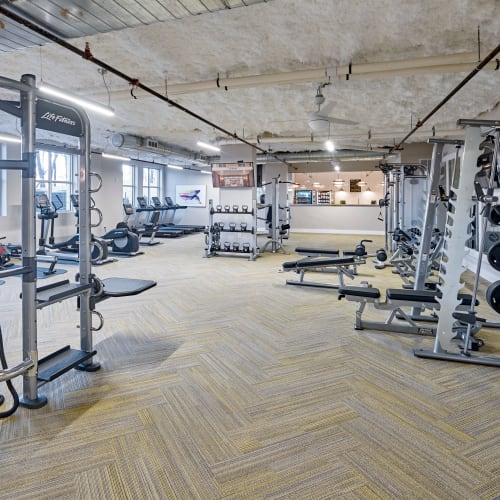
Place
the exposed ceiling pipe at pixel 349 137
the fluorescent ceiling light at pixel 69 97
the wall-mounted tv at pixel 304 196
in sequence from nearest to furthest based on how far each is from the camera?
the fluorescent ceiling light at pixel 69 97 < the exposed ceiling pipe at pixel 349 137 < the wall-mounted tv at pixel 304 196

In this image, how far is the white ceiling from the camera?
2885 mm

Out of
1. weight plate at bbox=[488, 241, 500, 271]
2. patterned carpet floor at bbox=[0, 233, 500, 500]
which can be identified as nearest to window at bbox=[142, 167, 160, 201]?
patterned carpet floor at bbox=[0, 233, 500, 500]

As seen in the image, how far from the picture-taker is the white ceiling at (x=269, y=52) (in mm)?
2885

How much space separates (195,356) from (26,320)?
1384mm

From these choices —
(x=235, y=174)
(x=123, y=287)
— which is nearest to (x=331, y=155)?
(x=235, y=174)

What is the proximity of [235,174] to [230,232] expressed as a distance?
1525 millimetres

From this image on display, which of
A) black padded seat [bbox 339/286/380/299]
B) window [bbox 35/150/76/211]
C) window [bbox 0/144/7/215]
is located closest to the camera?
black padded seat [bbox 339/286/380/299]

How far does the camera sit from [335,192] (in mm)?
19234

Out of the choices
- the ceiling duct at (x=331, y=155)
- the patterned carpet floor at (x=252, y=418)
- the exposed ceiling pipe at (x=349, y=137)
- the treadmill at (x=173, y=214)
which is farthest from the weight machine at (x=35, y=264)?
the treadmill at (x=173, y=214)

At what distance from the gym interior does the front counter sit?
7127 millimetres

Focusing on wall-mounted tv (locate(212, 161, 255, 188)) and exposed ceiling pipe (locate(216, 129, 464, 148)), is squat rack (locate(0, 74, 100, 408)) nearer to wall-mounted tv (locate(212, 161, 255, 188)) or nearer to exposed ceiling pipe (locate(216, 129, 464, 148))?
wall-mounted tv (locate(212, 161, 255, 188))

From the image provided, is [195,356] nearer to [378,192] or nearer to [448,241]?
[448,241]

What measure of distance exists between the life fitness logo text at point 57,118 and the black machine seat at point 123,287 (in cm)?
136

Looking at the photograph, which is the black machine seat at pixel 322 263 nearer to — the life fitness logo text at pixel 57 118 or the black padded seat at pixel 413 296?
the black padded seat at pixel 413 296
